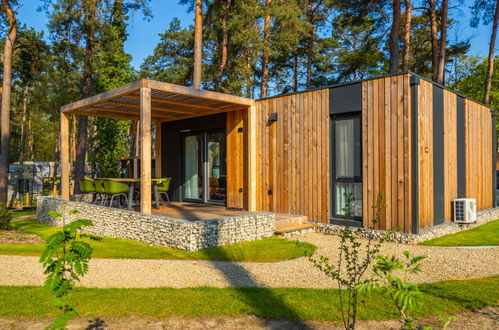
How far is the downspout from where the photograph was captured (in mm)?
6039

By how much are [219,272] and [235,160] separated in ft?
15.1

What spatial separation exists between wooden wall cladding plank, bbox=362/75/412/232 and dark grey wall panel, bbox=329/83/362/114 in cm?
12

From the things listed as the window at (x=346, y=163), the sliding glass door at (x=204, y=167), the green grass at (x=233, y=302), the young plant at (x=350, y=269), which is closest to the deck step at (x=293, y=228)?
the window at (x=346, y=163)

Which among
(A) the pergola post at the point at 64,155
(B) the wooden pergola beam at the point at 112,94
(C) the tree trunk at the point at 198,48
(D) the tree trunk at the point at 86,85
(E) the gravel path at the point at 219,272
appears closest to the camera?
(E) the gravel path at the point at 219,272

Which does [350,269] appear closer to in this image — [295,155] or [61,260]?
[61,260]

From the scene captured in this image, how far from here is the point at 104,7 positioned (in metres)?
16.0

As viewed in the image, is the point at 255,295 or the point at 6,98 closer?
the point at 255,295

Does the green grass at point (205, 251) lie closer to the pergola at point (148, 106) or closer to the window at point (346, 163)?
the pergola at point (148, 106)

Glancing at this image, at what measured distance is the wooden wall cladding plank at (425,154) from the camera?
20.7ft

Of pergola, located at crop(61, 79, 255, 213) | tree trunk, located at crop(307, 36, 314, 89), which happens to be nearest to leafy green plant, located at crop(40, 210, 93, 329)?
pergola, located at crop(61, 79, 255, 213)

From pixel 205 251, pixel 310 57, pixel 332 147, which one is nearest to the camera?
pixel 205 251

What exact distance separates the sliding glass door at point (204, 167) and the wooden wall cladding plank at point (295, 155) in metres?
1.33

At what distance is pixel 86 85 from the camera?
50.4ft

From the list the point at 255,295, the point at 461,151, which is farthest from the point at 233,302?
the point at 461,151
